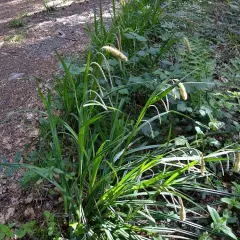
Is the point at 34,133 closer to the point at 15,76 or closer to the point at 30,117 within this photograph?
the point at 30,117

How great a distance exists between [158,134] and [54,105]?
85 centimetres

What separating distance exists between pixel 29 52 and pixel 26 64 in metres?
0.34

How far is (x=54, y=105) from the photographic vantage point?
223 centimetres

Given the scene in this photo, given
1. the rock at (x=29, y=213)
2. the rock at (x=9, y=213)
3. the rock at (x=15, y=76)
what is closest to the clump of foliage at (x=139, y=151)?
the rock at (x=29, y=213)

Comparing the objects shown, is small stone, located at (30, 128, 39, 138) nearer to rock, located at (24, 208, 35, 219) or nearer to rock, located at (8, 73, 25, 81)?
rock, located at (24, 208, 35, 219)

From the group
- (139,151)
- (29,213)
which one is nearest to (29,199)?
(29,213)

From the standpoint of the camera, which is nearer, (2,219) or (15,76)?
(2,219)

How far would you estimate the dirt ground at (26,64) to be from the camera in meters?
1.86

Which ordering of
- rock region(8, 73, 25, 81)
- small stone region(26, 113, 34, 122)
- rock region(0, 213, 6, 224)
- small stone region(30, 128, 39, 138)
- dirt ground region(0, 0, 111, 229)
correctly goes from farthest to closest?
1. rock region(8, 73, 25, 81)
2. small stone region(26, 113, 34, 122)
3. small stone region(30, 128, 39, 138)
4. dirt ground region(0, 0, 111, 229)
5. rock region(0, 213, 6, 224)

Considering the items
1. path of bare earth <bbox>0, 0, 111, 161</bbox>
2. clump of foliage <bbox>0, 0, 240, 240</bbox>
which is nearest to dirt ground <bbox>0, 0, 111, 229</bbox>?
path of bare earth <bbox>0, 0, 111, 161</bbox>

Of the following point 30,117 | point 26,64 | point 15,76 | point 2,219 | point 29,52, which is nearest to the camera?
point 2,219

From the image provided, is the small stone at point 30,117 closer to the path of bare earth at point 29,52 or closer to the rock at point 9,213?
the path of bare earth at point 29,52

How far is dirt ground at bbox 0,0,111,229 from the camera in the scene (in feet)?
6.09

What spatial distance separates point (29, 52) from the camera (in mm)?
3578
